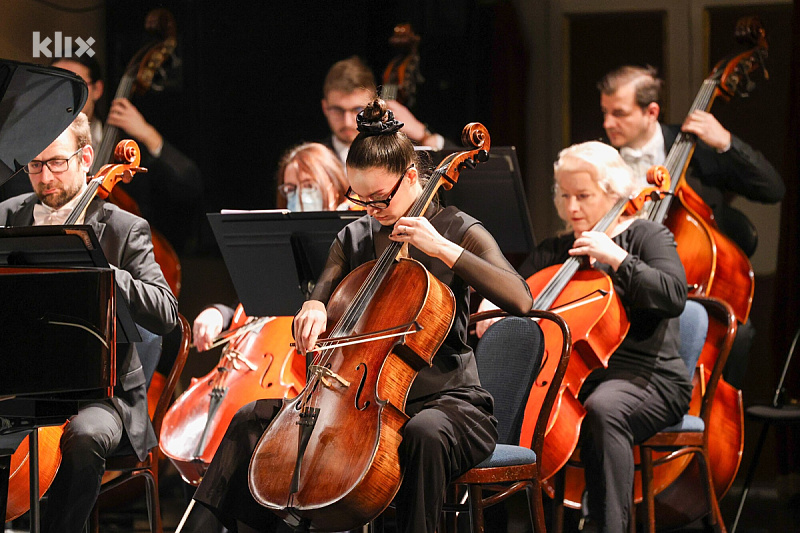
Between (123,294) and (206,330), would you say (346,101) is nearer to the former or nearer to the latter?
(206,330)

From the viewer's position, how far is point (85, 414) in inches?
98.3

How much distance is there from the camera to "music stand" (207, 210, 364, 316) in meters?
2.43

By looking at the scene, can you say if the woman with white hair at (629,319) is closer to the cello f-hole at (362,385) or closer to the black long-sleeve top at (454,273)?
the black long-sleeve top at (454,273)

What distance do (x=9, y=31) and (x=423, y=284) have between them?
9.38 ft

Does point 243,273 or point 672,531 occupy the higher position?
point 243,273

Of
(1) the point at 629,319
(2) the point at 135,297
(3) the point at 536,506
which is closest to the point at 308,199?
(2) the point at 135,297

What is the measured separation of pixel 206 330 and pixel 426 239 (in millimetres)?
1159

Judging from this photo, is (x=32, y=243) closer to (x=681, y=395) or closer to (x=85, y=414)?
(x=85, y=414)

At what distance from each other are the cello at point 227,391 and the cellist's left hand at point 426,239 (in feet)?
2.68

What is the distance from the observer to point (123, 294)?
7.93 ft

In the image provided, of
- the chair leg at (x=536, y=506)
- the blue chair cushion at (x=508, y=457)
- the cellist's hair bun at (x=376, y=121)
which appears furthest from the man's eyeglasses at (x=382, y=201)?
the chair leg at (x=536, y=506)

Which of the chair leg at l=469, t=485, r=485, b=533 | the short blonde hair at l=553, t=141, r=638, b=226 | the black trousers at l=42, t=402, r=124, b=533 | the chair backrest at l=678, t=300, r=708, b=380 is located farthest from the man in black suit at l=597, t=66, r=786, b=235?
the black trousers at l=42, t=402, r=124, b=533

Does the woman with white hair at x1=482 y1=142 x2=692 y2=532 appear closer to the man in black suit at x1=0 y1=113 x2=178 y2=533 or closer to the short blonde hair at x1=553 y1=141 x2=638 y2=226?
the short blonde hair at x1=553 y1=141 x2=638 y2=226

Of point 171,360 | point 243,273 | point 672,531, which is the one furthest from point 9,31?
point 672,531
